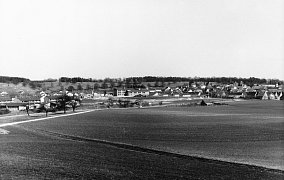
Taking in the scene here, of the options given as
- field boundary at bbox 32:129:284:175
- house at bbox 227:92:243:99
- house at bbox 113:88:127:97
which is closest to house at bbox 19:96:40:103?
house at bbox 113:88:127:97

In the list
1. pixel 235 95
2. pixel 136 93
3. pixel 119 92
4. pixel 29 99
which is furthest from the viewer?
pixel 136 93

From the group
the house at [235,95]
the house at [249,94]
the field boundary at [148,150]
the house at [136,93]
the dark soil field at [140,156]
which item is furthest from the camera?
the house at [136,93]

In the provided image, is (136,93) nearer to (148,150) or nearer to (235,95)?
(235,95)

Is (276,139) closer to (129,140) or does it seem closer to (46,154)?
(129,140)

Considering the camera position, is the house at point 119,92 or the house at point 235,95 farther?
the house at point 119,92

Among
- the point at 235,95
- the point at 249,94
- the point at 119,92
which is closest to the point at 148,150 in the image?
the point at 119,92

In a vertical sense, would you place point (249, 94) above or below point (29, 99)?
below

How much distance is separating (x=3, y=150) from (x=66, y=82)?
512 feet

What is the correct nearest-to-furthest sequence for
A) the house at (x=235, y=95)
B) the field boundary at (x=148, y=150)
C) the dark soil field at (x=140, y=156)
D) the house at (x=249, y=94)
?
the dark soil field at (x=140, y=156)
the field boundary at (x=148, y=150)
the house at (x=249, y=94)
the house at (x=235, y=95)

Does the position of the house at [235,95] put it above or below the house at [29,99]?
below

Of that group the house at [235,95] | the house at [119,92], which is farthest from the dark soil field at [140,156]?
the house at [119,92]

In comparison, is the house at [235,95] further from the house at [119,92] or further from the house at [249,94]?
the house at [119,92]

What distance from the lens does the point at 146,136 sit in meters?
36.2

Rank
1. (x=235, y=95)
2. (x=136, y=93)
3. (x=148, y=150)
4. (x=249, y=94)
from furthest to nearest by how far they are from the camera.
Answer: (x=136, y=93)
(x=235, y=95)
(x=249, y=94)
(x=148, y=150)
